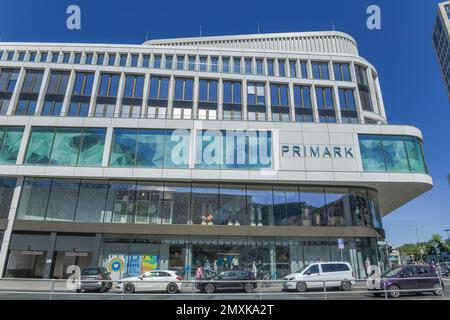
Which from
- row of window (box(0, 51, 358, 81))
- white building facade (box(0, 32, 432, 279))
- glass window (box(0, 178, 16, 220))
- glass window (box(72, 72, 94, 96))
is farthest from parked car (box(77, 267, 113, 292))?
row of window (box(0, 51, 358, 81))

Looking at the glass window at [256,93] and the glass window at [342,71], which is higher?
the glass window at [342,71]

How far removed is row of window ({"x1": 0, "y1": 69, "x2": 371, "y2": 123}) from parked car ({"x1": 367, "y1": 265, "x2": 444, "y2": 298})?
24644 millimetres

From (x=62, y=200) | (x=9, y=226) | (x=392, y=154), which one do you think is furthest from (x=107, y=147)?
(x=392, y=154)

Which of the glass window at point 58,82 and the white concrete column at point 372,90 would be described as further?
the white concrete column at point 372,90

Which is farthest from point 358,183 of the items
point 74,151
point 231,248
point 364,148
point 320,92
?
point 74,151

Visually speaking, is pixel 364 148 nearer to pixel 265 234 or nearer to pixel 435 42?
pixel 265 234

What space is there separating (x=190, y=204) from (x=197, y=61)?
1041 inches

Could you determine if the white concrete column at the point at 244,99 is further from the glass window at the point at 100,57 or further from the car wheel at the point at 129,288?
the car wheel at the point at 129,288

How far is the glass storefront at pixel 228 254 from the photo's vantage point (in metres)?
23.9

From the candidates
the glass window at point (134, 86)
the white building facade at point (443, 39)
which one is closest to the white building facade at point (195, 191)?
the glass window at point (134, 86)

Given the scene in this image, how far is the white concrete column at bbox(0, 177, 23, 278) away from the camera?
76.8ft

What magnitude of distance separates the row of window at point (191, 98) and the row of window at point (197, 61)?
304cm

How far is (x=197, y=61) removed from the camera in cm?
4453

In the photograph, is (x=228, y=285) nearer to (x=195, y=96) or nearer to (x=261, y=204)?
(x=261, y=204)
